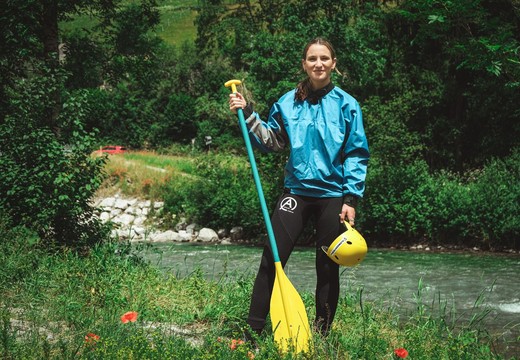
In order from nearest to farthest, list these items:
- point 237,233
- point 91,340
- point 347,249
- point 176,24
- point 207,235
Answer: point 91,340 → point 347,249 → point 237,233 → point 207,235 → point 176,24

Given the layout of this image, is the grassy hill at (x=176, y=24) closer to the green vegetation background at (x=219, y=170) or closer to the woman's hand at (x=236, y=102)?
the green vegetation background at (x=219, y=170)

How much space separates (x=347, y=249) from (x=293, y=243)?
0.30 metres

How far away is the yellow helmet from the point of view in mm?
3191

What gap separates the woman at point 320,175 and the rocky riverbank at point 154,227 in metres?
11.1

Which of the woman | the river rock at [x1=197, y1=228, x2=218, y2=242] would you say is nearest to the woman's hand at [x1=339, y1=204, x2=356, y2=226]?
the woman

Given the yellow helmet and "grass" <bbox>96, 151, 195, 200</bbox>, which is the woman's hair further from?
"grass" <bbox>96, 151, 195, 200</bbox>

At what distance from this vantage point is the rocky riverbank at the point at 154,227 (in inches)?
629

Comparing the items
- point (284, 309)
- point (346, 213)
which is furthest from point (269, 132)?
point (284, 309)

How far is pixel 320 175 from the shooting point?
3.28 meters

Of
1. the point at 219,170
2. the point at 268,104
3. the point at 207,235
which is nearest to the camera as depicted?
the point at 207,235

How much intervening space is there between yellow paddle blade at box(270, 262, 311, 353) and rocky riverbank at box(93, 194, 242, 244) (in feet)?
36.4

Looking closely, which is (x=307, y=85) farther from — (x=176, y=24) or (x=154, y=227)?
(x=176, y=24)

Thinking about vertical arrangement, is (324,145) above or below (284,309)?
above

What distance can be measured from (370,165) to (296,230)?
482 inches
